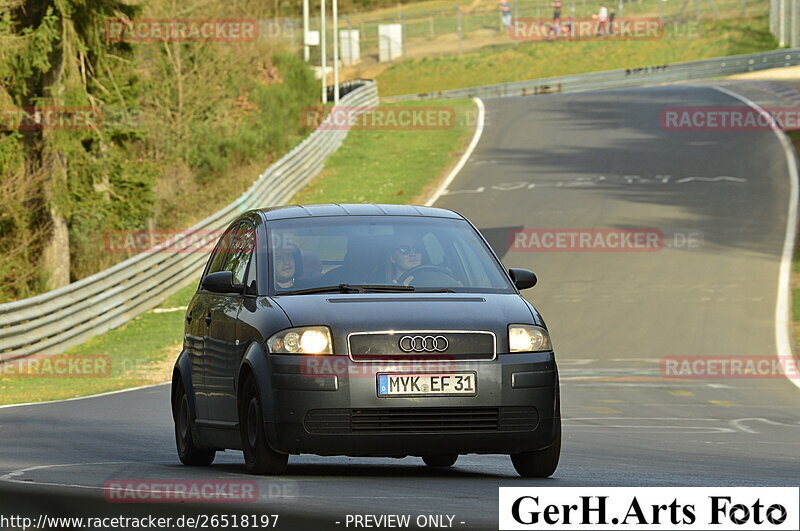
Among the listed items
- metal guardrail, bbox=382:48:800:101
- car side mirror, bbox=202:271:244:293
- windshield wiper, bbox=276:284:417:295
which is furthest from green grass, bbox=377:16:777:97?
windshield wiper, bbox=276:284:417:295

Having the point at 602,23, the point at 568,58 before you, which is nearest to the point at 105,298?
A: the point at 568,58

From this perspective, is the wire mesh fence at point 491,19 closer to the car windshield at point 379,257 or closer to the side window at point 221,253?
the side window at point 221,253

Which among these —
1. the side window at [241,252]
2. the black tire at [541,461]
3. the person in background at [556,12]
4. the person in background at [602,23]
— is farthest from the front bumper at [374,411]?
the person in background at [556,12]

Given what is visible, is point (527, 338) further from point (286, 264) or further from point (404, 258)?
point (286, 264)

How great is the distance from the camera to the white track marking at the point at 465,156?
1480 inches

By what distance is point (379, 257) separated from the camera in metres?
9.20

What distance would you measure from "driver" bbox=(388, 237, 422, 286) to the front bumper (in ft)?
3.39

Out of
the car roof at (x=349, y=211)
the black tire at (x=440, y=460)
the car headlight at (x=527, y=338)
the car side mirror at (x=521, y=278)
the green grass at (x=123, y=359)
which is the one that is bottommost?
the green grass at (x=123, y=359)

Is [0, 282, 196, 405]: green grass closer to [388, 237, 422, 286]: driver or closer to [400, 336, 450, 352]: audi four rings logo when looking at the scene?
[388, 237, 422, 286]: driver

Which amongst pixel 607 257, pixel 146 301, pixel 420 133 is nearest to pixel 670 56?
pixel 420 133

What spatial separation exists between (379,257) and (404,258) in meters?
0.16

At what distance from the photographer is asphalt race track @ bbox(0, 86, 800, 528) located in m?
8.66

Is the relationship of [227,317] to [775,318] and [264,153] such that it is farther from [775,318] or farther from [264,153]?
[264,153]

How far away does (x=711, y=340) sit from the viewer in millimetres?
22969
